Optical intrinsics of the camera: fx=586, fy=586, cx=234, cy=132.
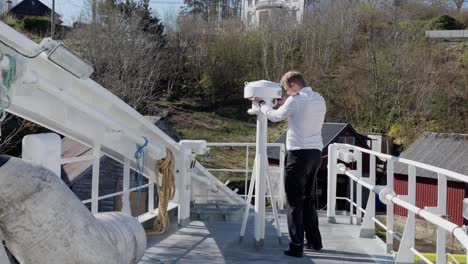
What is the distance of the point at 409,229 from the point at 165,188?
8.31 ft

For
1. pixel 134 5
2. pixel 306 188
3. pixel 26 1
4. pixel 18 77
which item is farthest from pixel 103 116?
pixel 26 1

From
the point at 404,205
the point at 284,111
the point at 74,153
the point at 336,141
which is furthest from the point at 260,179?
the point at 336,141

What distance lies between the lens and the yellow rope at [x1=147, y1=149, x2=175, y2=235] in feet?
19.4

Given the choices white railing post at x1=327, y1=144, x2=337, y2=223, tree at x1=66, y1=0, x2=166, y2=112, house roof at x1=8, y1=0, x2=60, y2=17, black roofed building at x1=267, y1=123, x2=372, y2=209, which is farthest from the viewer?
house roof at x1=8, y1=0, x2=60, y2=17

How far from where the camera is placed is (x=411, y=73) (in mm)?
33438

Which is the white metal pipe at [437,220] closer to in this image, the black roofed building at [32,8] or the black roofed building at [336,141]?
the black roofed building at [336,141]

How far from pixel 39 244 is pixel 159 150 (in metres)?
3.19

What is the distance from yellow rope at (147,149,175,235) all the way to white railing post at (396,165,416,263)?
7.99ft

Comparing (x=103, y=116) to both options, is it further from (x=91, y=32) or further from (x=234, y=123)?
(x=234, y=123)

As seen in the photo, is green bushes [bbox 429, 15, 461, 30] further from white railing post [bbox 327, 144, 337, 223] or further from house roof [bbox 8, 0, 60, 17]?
white railing post [bbox 327, 144, 337, 223]

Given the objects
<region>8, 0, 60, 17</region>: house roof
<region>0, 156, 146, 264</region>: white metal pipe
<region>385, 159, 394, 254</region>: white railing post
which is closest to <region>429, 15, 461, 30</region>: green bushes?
<region>8, 0, 60, 17</region>: house roof

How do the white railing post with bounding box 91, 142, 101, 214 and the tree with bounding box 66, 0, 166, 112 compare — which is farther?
the tree with bounding box 66, 0, 166, 112

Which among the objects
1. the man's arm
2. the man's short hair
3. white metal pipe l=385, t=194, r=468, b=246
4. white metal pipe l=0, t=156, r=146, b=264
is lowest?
white metal pipe l=385, t=194, r=468, b=246

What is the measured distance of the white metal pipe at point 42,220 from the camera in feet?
7.66
